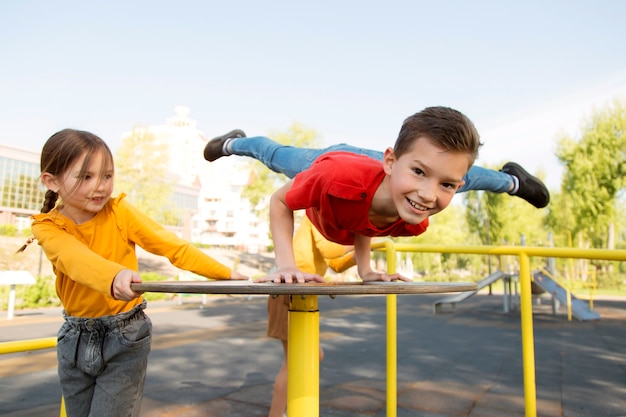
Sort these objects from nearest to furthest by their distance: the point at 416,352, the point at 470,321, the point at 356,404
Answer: the point at 356,404 < the point at 416,352 < the point at 470,321

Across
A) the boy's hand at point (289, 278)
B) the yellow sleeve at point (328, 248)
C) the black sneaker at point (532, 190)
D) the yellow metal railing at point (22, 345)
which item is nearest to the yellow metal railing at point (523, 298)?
the yellow metal railing at point (22, 345)

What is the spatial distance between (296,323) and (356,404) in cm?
179

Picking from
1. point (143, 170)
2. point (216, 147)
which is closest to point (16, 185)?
point (143, 170)

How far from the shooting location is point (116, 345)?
144 centimetres

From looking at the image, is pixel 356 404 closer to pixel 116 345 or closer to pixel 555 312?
pixel 116 345

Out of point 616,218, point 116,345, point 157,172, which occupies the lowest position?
point 116,345

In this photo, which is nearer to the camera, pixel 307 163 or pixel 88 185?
pixel 88 185

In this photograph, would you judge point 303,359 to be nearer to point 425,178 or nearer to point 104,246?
point 425,178

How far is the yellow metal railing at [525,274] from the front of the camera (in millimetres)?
1947

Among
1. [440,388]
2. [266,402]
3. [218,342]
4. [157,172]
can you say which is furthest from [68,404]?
[157,172]

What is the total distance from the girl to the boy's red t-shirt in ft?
1.24

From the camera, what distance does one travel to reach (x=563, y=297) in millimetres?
9609

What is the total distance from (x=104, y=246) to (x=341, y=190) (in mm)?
790

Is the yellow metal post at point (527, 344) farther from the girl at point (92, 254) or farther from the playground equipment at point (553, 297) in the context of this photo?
the playground equipment at point (553, 297)
